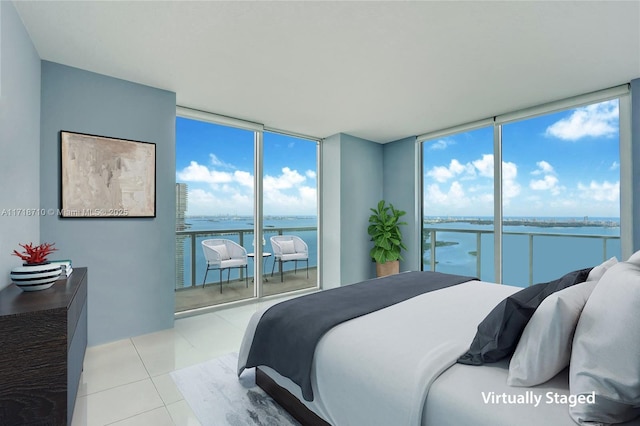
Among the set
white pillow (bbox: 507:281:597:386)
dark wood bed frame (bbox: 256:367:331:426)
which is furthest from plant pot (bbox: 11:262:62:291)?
white pillow (bbox: 507:281:597:386)

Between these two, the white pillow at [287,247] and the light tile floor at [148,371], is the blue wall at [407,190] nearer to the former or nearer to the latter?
the white pillow at [287,247]

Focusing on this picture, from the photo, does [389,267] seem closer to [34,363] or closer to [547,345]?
[547,345]

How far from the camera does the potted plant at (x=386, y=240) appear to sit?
517 centimetres

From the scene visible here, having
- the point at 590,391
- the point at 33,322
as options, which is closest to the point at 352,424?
the point at 590,391

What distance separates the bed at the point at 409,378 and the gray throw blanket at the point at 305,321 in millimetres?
14

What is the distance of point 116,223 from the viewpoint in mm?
3049

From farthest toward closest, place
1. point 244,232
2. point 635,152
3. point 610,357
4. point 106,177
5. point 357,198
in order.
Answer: point 244,232
point 357,198
point 635,152
point 106,177
point 610,357

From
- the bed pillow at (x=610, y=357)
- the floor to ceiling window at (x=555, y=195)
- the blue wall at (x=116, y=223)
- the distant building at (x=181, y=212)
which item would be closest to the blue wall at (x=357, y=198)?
the floor to ceiling window at (x=555, y=195)

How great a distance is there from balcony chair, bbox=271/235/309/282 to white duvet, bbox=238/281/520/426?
13.0 feet

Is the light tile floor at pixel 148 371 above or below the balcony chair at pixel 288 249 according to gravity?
below

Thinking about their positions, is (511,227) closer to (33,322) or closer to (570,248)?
(570,248)

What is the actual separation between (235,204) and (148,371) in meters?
2.88

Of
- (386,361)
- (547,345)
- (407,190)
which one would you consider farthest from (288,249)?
(547,345)

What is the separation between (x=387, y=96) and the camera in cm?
357
